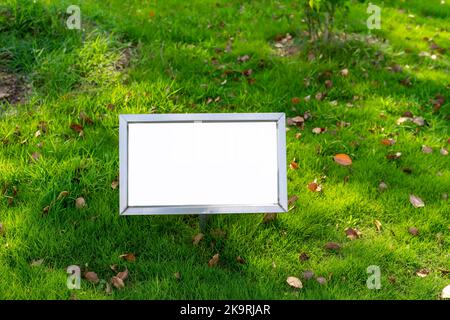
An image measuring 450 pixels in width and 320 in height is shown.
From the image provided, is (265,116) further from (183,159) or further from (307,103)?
(307,103)

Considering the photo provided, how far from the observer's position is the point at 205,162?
9.71 feet

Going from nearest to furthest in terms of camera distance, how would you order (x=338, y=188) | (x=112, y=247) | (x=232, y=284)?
(x=232, y=284) < (x=112, y=247) < (x=338, y=188)

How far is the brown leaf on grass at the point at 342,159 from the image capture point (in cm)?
400

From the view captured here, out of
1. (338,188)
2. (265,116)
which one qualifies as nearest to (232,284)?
(265,116)

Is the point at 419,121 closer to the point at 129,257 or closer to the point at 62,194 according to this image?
the point at 129,257

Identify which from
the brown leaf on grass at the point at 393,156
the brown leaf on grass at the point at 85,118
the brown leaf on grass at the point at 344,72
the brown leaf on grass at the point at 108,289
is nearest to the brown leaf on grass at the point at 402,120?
the brown leaf on grass at the point at 393,156

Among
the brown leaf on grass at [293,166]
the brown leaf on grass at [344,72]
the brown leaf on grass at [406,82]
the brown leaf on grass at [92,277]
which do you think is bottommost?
A: the brown leaf on grass at [92,277]

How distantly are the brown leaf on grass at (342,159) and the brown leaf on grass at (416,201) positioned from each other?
1.80 ft

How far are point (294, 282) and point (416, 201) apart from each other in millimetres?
1285

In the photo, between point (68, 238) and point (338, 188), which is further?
point (338, 188)

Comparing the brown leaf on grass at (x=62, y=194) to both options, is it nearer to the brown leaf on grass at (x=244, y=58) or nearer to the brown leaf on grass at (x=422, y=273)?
the brown leaf on grass at (x=422, y=273)

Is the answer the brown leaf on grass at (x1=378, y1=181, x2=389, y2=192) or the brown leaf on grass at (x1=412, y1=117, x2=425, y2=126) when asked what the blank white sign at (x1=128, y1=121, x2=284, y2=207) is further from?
the brown leaf on grass at (x1=412, y1=117, x2=425, y2=126)

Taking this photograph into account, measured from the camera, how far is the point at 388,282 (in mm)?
3068

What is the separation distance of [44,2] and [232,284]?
14.0 feet
